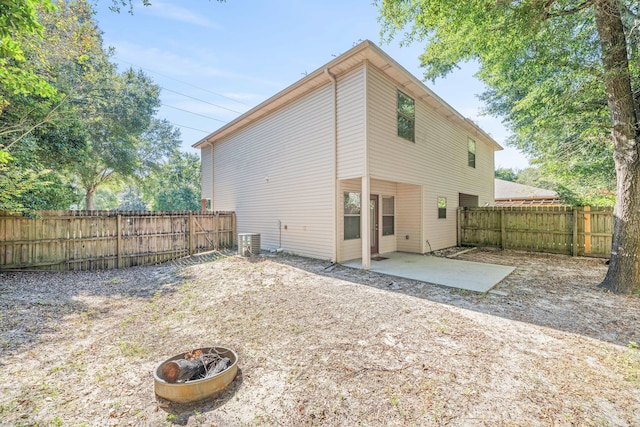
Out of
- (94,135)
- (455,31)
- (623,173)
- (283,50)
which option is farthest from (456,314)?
(94,135)

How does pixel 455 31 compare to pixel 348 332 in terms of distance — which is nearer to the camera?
pixel 348 332

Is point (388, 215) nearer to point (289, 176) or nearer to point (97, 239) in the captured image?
point (289, 176)

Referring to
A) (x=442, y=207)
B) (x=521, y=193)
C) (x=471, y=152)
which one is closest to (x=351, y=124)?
(x=442, y=207)

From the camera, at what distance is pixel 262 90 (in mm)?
13789

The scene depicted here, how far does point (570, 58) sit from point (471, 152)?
22.0ft

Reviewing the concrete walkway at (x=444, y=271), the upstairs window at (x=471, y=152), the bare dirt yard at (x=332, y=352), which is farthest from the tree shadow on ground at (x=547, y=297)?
the upstairs window at (x=471, y=152)

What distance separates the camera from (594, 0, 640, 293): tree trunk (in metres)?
4.98

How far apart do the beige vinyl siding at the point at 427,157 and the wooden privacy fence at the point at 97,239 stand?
6.80m

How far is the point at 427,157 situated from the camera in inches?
370

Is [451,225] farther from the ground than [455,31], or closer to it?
closer to it

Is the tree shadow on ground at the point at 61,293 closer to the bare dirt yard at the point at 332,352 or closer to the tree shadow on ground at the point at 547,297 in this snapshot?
the bare dirt yard at the point at 332,352

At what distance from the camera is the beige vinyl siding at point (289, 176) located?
7.80 m

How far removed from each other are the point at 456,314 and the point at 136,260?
28.6 ft

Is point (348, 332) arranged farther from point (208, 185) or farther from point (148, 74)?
point (148, 74)
